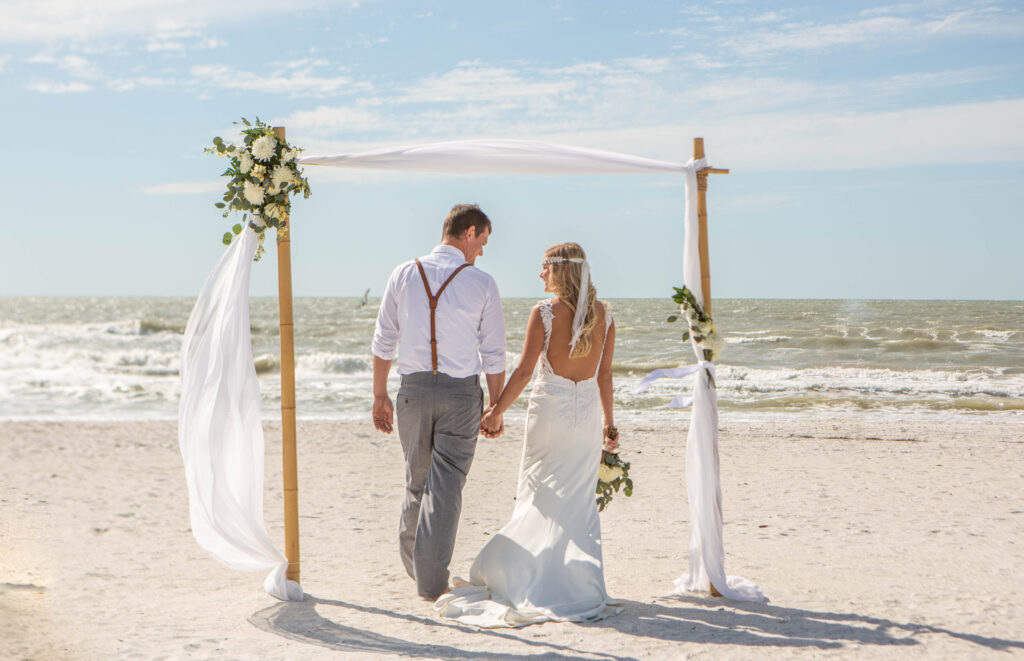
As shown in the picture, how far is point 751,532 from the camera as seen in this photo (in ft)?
19.5

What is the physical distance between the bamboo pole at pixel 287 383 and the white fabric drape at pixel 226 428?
125 mm

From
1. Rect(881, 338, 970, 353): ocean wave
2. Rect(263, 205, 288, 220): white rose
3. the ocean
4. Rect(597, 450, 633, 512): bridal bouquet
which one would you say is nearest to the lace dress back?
Rect(597, 450, 633, 512): bridal bouquet

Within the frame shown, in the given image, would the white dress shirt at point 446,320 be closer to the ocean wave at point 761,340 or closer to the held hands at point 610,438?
the held hands at point 610,438

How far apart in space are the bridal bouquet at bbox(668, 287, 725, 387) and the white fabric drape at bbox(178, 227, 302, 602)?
83.4 inches

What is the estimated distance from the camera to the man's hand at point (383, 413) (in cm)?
404

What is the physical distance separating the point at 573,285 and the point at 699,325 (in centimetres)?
69

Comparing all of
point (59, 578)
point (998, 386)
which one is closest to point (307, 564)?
point (59, 578)

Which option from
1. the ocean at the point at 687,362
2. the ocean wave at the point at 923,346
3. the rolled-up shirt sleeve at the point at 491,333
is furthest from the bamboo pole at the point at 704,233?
the ocean wave at the point at 923,346

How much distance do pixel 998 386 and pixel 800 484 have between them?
1053 centimetres

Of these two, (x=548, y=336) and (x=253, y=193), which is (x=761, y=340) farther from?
(x=253, y=193)

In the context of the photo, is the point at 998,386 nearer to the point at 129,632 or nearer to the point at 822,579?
the point at 822,579

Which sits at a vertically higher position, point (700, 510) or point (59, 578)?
point (700, 510)

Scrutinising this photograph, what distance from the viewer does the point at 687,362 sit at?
71.2 ft

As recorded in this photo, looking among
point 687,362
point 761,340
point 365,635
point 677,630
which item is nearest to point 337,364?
point 687,362
